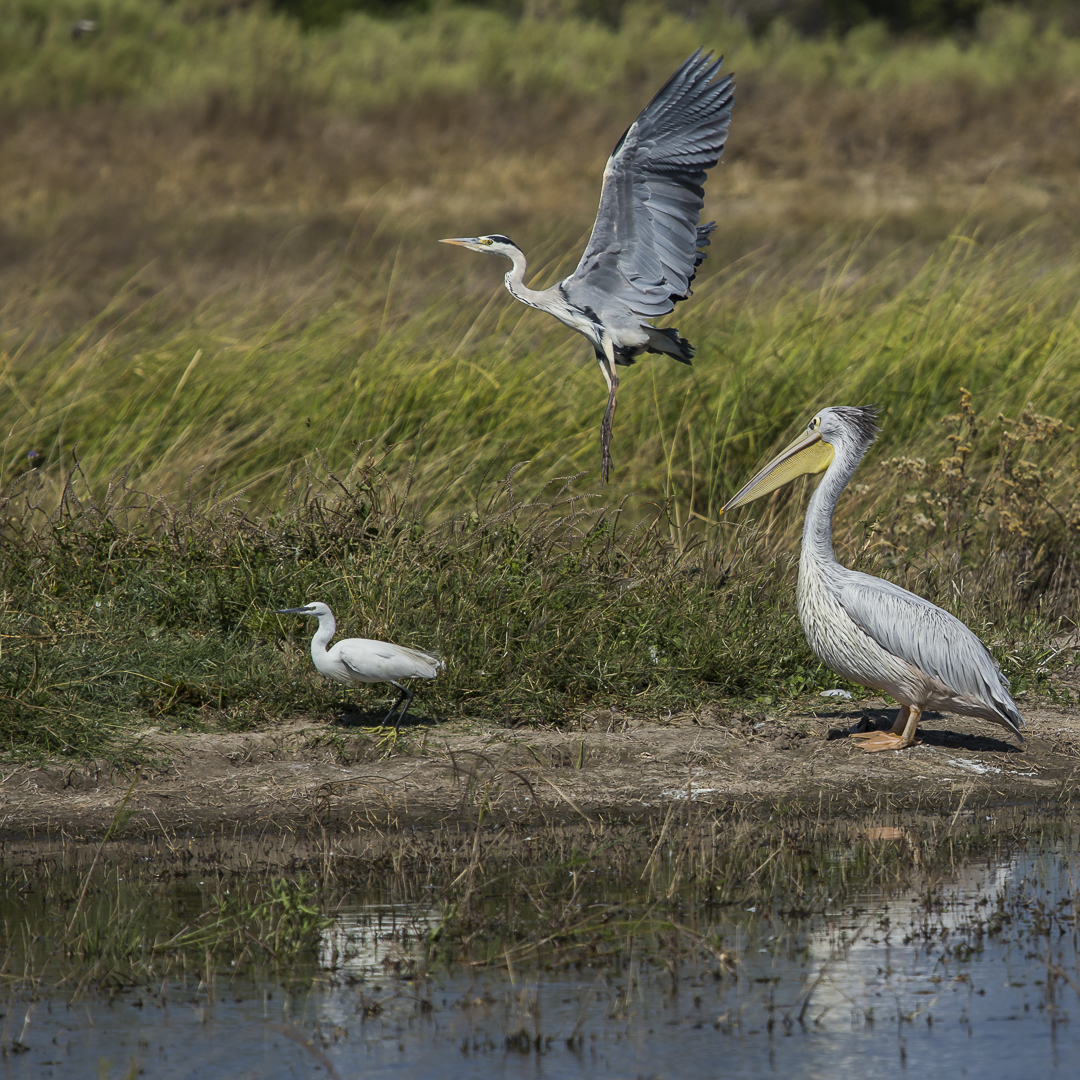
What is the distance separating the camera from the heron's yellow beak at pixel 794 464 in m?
6.23

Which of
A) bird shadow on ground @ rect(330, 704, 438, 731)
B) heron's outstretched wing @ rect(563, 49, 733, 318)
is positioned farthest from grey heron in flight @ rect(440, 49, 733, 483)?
bird shadow on ground @ rect(330, 704, 438, 731)

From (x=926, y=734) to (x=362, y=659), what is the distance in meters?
2.38

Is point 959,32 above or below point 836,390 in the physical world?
above

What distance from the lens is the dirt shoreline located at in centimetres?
529

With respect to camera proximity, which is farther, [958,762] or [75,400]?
[75,400]

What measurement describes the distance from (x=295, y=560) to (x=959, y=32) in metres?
28.3

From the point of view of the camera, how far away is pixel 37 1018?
12.3 ft

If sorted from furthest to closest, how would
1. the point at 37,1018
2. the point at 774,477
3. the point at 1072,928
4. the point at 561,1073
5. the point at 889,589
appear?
the point at 774,477 < the point at 889,589 < the point at 1072,928 < the point at 37,1018 < the point at 561,1073

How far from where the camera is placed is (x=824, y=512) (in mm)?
5953

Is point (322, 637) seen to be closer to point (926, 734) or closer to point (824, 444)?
point (824, 444)

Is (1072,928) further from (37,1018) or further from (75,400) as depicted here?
(75,400)

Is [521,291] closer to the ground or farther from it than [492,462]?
farther from it

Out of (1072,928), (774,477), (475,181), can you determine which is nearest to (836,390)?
(774,477)

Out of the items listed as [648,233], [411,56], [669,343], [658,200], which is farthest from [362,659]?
[411,56]
